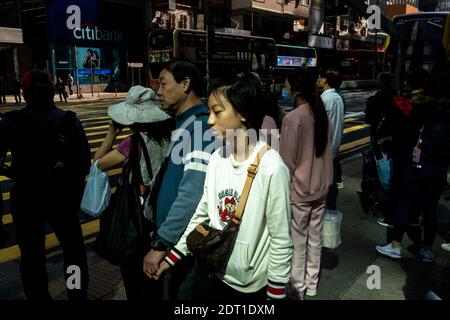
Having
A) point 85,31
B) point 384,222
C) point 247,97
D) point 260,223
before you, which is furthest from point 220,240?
point 85,31

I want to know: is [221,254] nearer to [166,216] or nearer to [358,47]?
[166,216]

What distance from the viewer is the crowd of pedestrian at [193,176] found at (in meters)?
1.92

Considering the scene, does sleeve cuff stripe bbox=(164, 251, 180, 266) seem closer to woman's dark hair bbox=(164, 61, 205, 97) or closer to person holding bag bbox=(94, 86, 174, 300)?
person holding bag bbox=(94, 86, 174, 300)

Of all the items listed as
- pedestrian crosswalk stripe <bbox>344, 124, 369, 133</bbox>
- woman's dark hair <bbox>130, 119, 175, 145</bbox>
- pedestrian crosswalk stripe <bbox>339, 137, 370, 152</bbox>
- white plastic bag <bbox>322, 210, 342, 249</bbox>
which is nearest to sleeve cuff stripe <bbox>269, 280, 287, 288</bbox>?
woman's dark hair <bbox>130, 119, 175, 145</bbox>

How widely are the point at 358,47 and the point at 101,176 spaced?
141 feet

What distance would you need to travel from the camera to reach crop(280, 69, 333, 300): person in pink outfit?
3.19 metres

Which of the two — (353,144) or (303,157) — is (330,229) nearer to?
(303,157)

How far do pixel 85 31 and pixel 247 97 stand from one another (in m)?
32.5

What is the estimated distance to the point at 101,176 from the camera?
2.38 metres

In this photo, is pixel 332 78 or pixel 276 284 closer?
pixel 276 284

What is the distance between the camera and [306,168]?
321cm

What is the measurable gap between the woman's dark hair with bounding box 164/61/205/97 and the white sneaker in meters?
2.83

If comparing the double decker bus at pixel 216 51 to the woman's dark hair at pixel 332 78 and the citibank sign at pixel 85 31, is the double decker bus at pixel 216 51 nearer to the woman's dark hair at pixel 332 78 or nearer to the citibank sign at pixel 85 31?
the citibank sign at pixel 85 31

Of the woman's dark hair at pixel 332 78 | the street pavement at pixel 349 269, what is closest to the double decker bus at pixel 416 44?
the woman's dark hair at pixel 332 78
